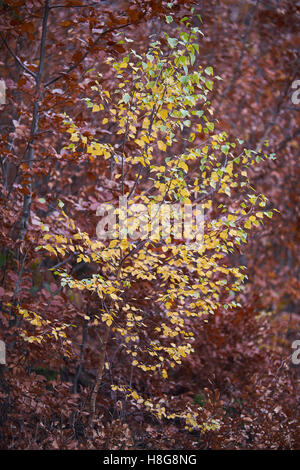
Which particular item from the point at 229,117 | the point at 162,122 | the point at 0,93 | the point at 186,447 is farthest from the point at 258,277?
the point at 0,93

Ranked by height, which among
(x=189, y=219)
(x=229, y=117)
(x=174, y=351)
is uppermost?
(x=229, y=117)

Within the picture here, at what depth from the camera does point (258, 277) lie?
8344 mm

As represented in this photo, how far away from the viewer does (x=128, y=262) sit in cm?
372

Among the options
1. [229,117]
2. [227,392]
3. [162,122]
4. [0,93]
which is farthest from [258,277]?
[0,93]

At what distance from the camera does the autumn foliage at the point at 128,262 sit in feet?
9.82

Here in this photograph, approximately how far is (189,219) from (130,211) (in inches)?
22.8

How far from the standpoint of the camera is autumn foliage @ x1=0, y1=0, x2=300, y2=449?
Result: 2.99 metres

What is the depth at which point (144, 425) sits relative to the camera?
3912 millimetres

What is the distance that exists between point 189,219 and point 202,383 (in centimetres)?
221

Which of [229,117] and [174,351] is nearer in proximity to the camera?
[174,351]

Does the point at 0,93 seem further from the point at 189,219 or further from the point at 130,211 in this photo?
the point at 189,219

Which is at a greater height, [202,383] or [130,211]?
[130,211]
